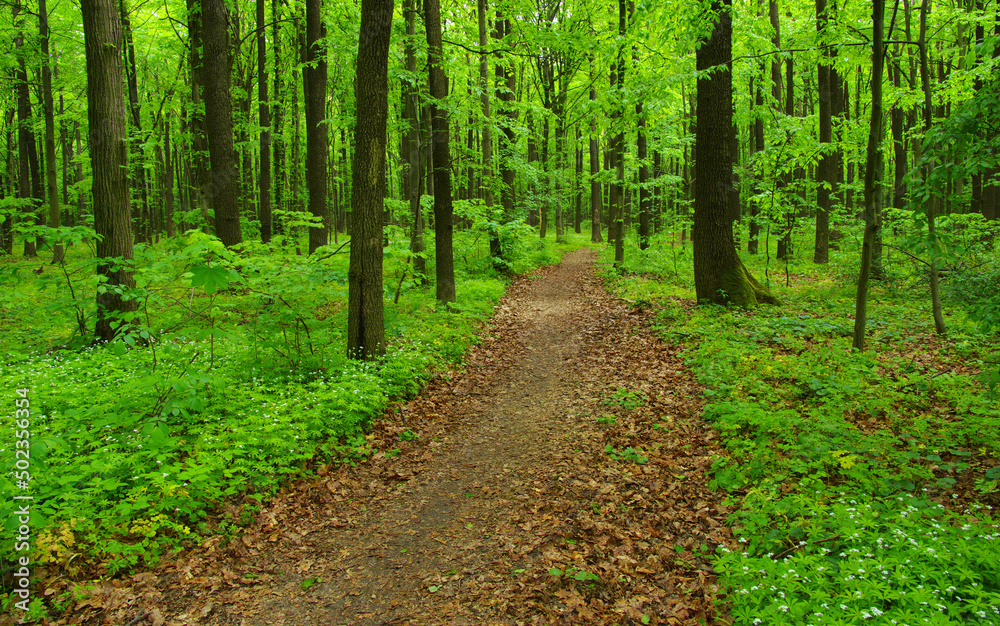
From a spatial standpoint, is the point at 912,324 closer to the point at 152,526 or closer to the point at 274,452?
the point at 274,452

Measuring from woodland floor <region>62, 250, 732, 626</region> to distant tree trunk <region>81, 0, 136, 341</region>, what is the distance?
537 centimetres

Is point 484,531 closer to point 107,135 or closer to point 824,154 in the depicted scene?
point 107,135

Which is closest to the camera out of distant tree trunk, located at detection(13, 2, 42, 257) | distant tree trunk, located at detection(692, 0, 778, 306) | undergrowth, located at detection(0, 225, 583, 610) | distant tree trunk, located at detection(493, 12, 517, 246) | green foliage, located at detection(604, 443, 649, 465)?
undergrowth, located at detection(0, 225, 583, 610)

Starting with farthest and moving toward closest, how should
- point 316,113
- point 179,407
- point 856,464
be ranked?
point 316,113
point 179,407
point 856,464

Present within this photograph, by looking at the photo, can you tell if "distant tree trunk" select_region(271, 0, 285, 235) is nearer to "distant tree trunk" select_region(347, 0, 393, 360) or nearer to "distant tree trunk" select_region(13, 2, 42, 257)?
"distant tree trunk" select_region(13, 2, 42, 257)

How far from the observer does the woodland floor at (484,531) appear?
10.9ft

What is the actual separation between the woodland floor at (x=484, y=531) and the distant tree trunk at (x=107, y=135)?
5372mm

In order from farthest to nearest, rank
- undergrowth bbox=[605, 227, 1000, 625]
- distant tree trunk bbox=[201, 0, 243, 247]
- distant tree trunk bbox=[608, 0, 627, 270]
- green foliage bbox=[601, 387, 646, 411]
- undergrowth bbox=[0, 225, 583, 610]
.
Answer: distant tree trunk bbox=[608, 0, 627, 270] < distant tree trunk bbox=[201, 0, 243, 247] < green foliage bbox=[601, 387, 646, 411] < undergrowth bbox=[0, 225, 583, 610] < undergrowth bbox=[605, 227, 1000, 625]

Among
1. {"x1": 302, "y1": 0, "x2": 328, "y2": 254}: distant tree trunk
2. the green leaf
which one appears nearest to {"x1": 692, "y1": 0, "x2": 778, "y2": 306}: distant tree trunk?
the green leaf

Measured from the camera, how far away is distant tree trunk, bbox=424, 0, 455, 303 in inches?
404

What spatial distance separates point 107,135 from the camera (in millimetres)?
7445

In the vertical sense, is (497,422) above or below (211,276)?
below

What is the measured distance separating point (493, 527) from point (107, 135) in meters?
8.42

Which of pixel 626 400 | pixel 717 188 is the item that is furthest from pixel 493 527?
pixel 717 188
